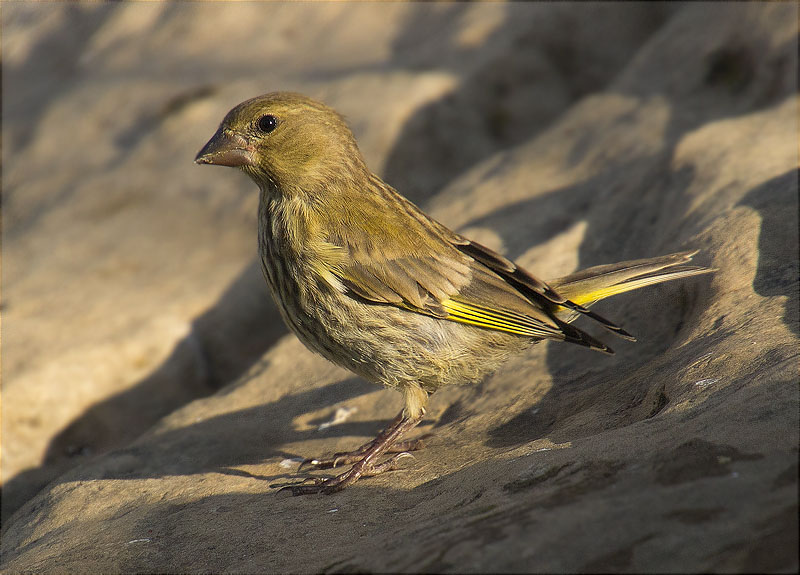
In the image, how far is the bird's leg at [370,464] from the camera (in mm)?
3871

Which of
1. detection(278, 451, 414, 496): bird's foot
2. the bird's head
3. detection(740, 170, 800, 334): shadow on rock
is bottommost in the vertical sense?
detection(278, 451, 414, 496): bird's foot

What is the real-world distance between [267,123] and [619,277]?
190 cm

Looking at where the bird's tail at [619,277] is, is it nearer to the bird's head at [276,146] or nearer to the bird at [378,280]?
the bird at [378,280]

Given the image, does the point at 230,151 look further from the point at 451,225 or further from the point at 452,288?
the point at 451,225

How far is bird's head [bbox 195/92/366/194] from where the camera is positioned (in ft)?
14.0

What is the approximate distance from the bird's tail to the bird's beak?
1.67m

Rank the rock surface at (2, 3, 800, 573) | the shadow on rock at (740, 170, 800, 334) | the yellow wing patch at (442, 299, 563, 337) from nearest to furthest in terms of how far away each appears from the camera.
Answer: the rock surface at (2, 3, 800, 573) → the shadow on rock at (740, 170, 800, 334) → the yellow wing patch at (442, 299, 563, 337)

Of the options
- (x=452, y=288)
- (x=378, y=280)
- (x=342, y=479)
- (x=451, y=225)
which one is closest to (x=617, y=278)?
(x=452, y=288)

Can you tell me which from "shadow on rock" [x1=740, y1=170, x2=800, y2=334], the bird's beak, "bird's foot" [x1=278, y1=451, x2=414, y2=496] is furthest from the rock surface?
the bird's beak

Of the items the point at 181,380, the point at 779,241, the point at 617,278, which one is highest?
the point at 181,380

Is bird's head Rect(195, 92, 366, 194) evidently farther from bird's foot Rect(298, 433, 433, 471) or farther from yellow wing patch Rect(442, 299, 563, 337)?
bird's foot Rect(298, 433, 433, 471)

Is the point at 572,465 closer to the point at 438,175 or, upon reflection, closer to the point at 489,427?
the point at 489,427

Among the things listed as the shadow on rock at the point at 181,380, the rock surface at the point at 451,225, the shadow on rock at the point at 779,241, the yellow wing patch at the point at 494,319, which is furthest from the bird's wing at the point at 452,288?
the shadow on rock at the point at 181,380

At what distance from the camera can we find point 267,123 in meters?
4.28
